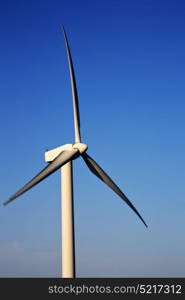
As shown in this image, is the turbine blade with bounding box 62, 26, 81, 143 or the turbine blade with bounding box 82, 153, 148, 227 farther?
the turbine blade with bounding box 62, 26, 81, 143

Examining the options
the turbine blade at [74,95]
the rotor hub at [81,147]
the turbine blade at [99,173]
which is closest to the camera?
the rotor hub at [81,147]

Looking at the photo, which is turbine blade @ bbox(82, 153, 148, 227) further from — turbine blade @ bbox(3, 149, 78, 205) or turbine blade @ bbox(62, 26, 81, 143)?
turbine blade @ bbox(62, 26, 81, 143)

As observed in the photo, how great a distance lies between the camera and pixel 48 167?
129ft

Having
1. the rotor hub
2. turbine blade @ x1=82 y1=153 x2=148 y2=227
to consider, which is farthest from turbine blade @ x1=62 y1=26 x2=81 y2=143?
turbine blade @ x1=82 y1=153 x2=148 y2=227

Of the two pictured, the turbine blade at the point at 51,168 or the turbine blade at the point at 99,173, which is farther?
the turbine blade at the point at 99,173

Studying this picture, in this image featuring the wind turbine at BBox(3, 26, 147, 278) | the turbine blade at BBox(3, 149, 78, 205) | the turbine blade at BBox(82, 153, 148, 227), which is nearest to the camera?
the turbine blade at BBox(3, 149, 78, 205)

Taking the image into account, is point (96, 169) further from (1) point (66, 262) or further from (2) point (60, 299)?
(2) point (60, 299)

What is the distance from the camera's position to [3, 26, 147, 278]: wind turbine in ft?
130

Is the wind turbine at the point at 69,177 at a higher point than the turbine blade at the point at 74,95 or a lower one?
lower

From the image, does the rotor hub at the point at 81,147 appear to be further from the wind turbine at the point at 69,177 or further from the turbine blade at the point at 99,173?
the turbine blade at the point at 99,173

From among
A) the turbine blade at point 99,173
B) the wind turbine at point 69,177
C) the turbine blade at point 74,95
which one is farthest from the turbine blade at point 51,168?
the turbine blade at point 74,95

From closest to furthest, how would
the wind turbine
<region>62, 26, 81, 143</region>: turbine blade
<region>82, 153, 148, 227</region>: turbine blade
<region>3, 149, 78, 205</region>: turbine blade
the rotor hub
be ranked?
<region>3, 149, 78, 205</region>: turbine blade, the wind turbine, the rotor hub, <region>82, 153, 148, 227</region>: turbine blade, <region>62, 26, 81, 143</region>: turbine blade

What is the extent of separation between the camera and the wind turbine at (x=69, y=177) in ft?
130

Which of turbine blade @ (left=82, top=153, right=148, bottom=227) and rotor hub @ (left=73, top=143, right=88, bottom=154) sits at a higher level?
rotor hub @ (left=73, top=143, right=88, bottom=154)
